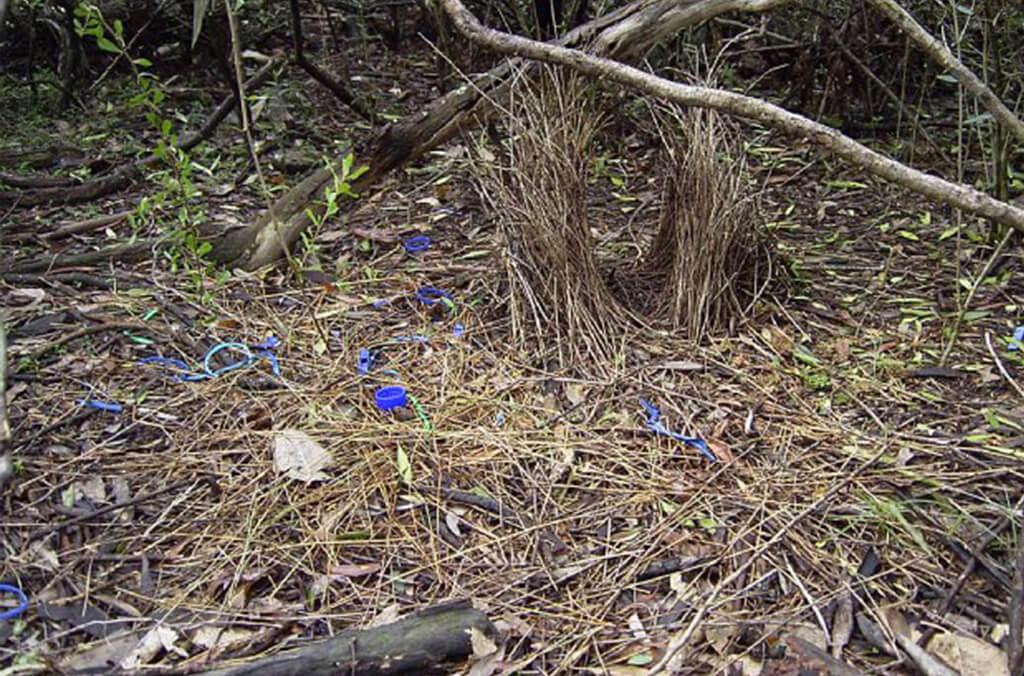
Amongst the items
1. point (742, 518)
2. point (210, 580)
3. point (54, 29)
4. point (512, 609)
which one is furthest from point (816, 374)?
point (54, 29)

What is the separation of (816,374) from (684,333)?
1.23 feet

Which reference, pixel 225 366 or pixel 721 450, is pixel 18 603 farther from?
pixel 721 450

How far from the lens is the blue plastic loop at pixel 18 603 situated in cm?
183

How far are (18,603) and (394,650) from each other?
74 cm

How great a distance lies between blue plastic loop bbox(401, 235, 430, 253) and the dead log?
167 centimetres

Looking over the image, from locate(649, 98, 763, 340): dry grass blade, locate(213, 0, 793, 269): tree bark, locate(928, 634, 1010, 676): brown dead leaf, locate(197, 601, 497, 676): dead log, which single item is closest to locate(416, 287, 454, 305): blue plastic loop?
locate(213, 0, 793, 269): tree bark

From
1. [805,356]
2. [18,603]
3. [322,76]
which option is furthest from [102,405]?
[322,76]

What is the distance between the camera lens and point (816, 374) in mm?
2551

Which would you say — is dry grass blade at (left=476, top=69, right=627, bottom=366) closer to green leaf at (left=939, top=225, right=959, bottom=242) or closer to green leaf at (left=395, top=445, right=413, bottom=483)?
green leaf at (left=395, top=445, right=413, bottom=483)

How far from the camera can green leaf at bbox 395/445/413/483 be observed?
2178 millimetres

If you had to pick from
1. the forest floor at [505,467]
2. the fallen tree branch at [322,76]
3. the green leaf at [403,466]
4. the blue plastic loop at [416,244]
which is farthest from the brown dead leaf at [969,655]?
the fallen tree branch at [322,76]

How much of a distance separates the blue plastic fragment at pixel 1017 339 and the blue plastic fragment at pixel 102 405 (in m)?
2.31

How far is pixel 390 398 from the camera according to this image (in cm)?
243

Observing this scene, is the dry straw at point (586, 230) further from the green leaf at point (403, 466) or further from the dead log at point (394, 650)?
the dead log at point (394, 650)
